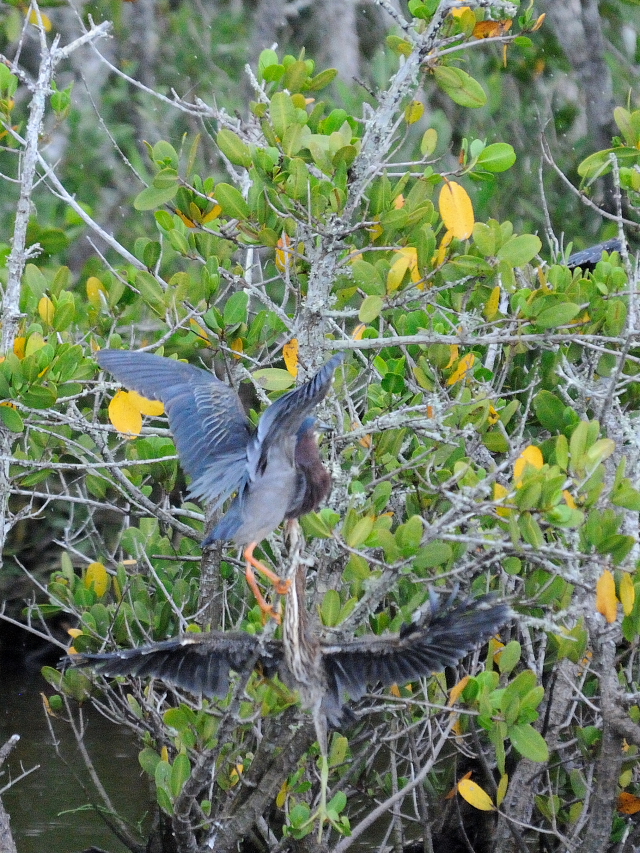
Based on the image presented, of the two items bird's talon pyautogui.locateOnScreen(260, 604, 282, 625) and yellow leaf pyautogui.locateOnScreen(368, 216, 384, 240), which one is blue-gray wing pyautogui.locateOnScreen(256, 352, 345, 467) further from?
yellow leaf pyautogui.locateOnScreen(368, 216, 384, 240)

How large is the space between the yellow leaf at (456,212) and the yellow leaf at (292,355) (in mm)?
610

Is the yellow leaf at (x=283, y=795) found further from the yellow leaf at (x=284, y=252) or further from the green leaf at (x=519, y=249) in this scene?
the green leaf at (x=519, y=249)

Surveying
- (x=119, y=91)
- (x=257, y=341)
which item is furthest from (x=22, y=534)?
(x=257, y=341)

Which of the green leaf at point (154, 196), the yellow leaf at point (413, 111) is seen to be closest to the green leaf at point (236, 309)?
the green leaf at point (154, 196)

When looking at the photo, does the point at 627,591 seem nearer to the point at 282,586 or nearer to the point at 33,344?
the point at 282,586

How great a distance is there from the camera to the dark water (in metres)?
4.73

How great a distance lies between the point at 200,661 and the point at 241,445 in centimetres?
67

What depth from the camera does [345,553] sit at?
3422 millimetres

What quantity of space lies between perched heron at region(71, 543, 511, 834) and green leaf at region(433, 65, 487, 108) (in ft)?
4.98

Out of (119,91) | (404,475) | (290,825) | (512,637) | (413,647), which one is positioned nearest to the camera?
(413,647)

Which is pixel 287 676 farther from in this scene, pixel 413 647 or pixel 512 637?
pixel 512 637

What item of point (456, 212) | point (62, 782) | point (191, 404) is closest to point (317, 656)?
point (191, 404)

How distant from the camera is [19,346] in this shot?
11.2ft

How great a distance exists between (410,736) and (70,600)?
1298 millimetres
